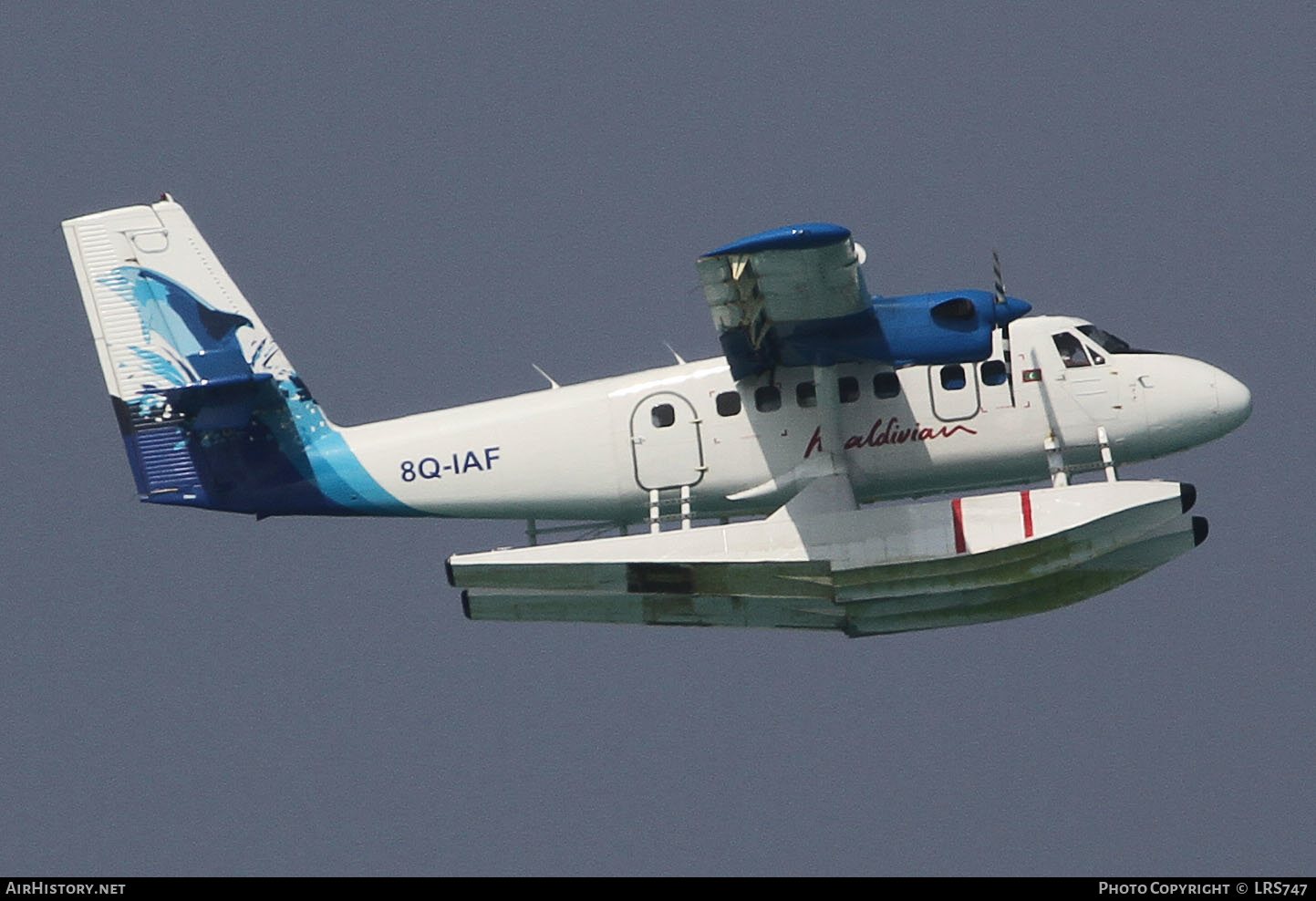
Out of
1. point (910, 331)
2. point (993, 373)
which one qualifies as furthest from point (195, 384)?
point (993, 373)

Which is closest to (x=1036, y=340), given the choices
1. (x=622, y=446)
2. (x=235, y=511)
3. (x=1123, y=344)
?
(x=1123, y=344)

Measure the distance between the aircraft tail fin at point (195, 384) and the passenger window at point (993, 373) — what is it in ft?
17.2

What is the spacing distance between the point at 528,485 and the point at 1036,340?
15.1 ft

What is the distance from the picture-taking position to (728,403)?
20.8 m

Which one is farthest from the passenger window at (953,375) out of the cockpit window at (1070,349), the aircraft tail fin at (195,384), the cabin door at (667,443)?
the aircraft tail fin at (195,384)

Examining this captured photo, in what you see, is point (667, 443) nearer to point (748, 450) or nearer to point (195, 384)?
point (748, 450)

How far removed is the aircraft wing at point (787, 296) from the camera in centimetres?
1883

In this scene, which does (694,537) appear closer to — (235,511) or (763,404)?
(763,404)

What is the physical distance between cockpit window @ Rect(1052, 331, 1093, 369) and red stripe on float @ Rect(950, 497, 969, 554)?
5.71 ft

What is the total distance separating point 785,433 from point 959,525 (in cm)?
176

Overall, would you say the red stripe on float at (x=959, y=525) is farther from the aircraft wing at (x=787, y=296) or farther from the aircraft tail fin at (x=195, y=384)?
the aircraft tail fin at (x=195, y=384)
